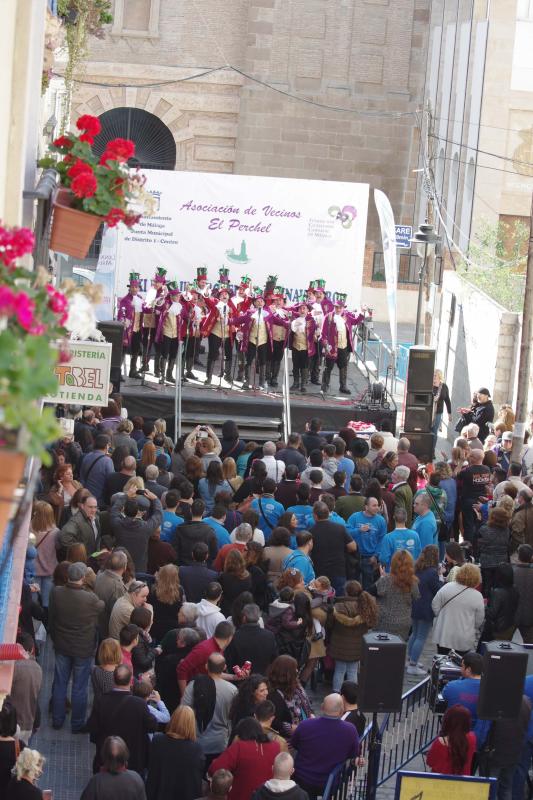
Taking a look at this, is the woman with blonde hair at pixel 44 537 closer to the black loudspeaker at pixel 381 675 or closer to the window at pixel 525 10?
the black loudspeaker at pixel 381 675

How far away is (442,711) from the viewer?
33.3 feet

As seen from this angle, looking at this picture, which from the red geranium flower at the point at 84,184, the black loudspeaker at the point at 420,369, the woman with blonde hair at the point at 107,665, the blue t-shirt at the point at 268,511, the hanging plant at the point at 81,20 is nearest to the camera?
the red geranium flower at the point at 84,184

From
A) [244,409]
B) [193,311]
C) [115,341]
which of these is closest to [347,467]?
[115,341]

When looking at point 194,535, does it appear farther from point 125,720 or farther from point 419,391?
point 419,391

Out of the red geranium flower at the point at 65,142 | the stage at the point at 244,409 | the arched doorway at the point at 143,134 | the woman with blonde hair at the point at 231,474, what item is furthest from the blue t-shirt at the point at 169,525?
the arched doorway at the point at 143,134

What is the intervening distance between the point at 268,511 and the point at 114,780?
5.33m

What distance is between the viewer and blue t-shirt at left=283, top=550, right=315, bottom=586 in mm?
11755

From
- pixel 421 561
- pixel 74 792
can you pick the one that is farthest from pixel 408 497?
pixel 74 792

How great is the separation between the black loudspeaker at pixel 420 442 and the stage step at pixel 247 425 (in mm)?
2095

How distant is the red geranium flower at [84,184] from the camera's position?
756 centimetres

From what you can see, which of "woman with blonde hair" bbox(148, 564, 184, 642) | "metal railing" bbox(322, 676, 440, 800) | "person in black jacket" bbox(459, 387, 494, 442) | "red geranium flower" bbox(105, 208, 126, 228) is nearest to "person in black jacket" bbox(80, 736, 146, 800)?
"metal railing" bbox(322, 676, 440, 800)

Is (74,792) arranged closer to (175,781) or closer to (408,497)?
(175,781)

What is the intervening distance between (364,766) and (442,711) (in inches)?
35.4

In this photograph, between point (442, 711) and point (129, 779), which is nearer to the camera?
point (129, 779)
